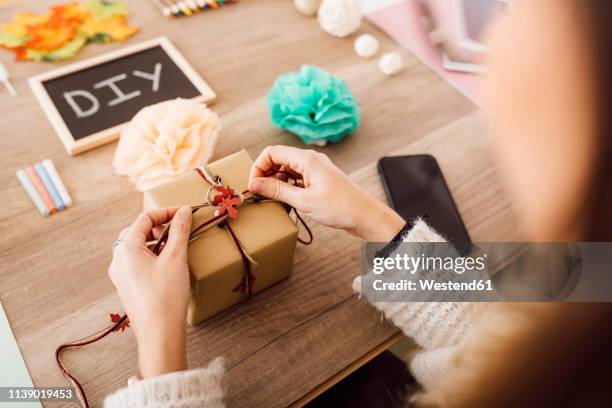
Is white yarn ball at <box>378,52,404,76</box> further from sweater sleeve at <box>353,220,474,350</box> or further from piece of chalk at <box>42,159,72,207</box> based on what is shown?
piece of chalk at <box>42,159,72,207</box>

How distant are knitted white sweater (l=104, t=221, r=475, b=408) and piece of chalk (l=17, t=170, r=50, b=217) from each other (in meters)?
0.38

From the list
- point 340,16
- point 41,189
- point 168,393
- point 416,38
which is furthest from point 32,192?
point 416,38

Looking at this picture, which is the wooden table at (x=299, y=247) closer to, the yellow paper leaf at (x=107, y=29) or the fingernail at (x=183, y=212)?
the yellow paper leaf at (x=107, y=29)

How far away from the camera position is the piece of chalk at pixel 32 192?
2.40ft

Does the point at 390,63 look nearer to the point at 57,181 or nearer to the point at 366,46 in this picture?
the point at 366,46

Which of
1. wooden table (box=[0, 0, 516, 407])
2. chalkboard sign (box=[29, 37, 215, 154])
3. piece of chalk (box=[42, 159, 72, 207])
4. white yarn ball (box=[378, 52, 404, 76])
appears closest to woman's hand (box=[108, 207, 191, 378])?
wooden table (box=[0, 0, 516, 407])

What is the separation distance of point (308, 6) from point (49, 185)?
0.75m

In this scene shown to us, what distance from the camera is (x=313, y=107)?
2.69 ft

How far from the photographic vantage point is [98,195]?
766 mm

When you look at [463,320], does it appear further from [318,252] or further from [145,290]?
[145,290]

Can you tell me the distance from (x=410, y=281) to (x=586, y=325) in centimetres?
27

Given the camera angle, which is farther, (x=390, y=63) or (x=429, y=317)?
(x=390, y=63)

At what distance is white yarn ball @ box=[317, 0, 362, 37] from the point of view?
40.6 inches

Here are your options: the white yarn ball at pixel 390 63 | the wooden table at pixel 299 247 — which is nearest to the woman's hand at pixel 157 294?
the wooden table at pixel 299 247
